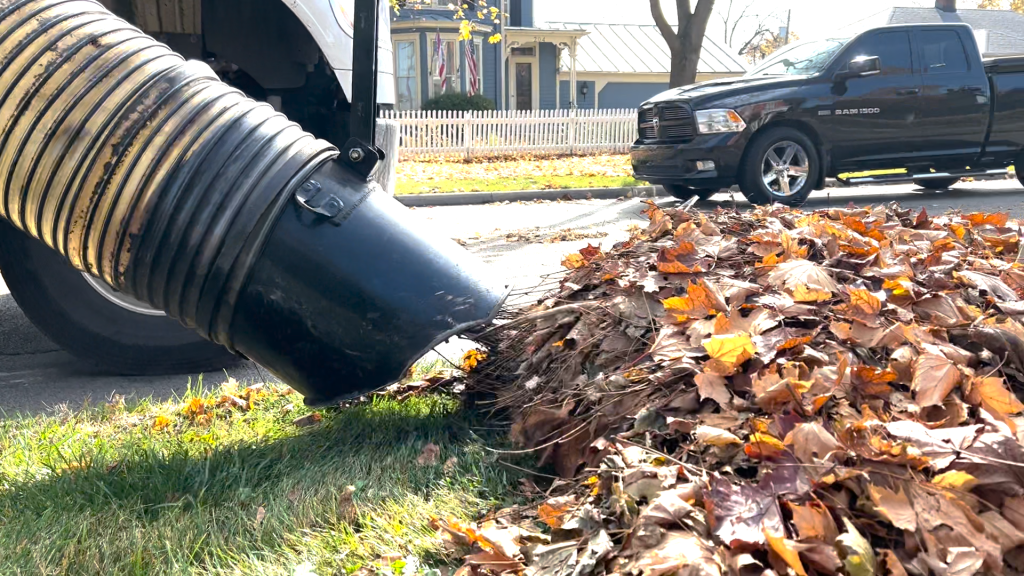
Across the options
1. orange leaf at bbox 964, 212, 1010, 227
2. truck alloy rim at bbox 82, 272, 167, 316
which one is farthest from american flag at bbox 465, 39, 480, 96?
orange leaf at bbox 964, 212, 1010, 227

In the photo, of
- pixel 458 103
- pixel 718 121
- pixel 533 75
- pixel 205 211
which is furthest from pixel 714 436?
pixel 533 75

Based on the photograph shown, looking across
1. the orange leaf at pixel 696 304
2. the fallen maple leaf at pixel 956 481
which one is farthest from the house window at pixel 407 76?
the fallen maple leaf at pixel 956 481

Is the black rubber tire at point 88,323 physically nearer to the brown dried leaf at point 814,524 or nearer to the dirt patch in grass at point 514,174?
the brown dried leaf at point 814,524

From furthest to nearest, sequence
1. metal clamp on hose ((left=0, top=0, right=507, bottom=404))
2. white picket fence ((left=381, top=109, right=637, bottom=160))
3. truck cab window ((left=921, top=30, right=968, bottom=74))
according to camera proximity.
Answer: white picket fence ((left=381, top=109, right=637, bottom=160)) → truck cab window ((left=921, top=30, right=968, bottom=74)) → metal clamp on hose ((left=0, top=0, right=507, bottom=404))

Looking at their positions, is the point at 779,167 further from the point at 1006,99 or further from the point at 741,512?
the point at 741,512

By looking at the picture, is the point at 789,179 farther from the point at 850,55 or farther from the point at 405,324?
the point at 405,324

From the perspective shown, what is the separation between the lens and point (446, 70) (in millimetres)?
27219

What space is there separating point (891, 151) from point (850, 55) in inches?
46.2

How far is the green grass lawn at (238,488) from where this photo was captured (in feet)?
6.63

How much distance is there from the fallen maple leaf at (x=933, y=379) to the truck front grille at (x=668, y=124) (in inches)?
289

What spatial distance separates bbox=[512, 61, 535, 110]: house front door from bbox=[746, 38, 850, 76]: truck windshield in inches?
853

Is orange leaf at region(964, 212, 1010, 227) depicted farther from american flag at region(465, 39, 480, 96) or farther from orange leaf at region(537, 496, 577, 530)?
american flag at region(465, 39, 480, 96)

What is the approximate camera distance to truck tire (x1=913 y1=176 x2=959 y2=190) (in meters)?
10.1

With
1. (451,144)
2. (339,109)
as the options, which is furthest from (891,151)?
(451,144)
